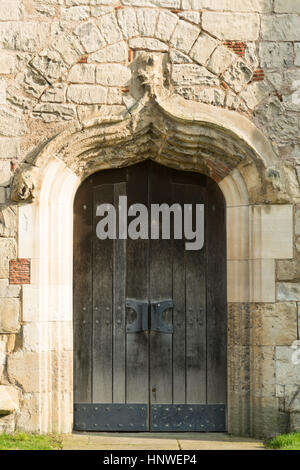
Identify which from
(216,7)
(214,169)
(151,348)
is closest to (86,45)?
(216,7)

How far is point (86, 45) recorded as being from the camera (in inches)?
227

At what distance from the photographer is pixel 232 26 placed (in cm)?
583

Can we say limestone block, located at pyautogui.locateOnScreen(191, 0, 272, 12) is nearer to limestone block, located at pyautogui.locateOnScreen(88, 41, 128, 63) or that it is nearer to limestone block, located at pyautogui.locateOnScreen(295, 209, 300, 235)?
limestone block, located at pyautogui.locateOnScreen(88, 41, 128, 63)

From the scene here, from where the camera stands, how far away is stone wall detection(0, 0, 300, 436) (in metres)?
5.70

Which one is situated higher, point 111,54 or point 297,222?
point 111,54

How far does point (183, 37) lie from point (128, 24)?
478mm

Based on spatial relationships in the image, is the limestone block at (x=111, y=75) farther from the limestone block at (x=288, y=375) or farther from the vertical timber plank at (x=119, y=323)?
the limestone block at (x=288, y=375)

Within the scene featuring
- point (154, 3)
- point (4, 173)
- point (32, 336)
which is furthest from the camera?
point (154, 3)

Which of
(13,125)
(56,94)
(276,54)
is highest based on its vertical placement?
(276,54)

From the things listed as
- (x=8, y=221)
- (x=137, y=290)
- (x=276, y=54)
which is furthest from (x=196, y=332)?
(x=276, y=54)

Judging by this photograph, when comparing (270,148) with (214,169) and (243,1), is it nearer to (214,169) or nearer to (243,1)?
(214,169)

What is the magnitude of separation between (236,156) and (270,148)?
0.97 feet

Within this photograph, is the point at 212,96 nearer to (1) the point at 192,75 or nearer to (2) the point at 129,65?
(1) the point at 192,75
